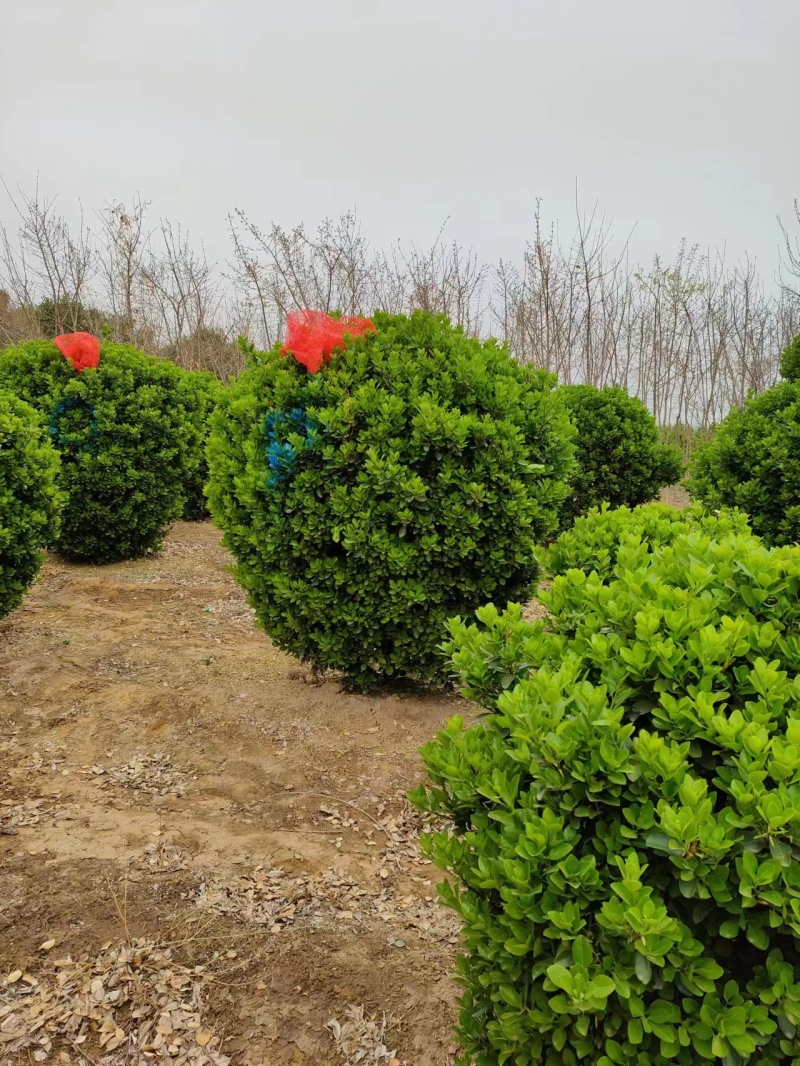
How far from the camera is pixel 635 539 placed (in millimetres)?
2094

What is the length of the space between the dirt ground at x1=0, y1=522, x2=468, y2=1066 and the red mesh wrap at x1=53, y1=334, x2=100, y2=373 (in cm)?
329

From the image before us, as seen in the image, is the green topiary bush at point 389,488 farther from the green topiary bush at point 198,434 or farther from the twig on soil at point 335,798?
the green topiary bush at point 198,434

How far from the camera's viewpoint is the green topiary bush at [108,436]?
7102 millimetres

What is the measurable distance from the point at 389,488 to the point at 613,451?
19.5 ft

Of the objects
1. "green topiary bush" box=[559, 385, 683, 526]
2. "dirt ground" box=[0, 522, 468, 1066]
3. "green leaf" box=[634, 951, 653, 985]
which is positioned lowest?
"dirt ground" box=[0, 522, 468, 1066]

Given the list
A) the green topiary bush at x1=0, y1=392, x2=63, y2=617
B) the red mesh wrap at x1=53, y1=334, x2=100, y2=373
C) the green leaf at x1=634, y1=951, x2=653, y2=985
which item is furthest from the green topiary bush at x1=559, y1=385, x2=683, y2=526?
the green leaf at x1=634, y1=951, x2=653, y2=985

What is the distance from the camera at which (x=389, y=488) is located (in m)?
3.66

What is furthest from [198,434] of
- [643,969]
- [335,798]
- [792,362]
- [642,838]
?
[643,969]

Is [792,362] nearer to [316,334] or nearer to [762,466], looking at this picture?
[762,466]

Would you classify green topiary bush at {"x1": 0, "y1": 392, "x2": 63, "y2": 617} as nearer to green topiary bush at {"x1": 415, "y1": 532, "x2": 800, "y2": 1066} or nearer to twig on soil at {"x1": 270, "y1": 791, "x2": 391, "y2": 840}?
twig on soil at {"x1": 270, "y1": 791, "x2": 391, "y2": 840}

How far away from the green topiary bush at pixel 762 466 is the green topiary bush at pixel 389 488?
1826 millimetres

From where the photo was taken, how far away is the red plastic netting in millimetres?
3936

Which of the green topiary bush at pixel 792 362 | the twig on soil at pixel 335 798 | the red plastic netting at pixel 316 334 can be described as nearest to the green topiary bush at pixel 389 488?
the red plastic netting at pixel 316 334

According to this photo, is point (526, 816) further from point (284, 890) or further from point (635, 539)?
point (284, 890)
